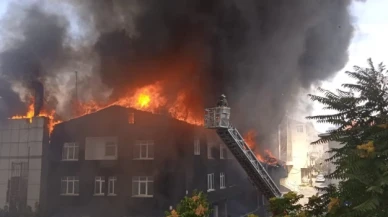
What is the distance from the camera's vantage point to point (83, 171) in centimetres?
2134

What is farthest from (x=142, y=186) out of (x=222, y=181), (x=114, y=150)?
(x=222, y=181)

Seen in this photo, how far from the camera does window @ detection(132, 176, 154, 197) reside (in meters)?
19.9

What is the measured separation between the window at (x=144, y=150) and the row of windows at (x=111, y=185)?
1.16 m

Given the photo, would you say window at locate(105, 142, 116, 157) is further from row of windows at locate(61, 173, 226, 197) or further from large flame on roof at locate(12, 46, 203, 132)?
large flame on roof at locate(12, 46, 203, 132)

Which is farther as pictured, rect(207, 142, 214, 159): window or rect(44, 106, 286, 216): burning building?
rect(207, 142, 214, 159): window

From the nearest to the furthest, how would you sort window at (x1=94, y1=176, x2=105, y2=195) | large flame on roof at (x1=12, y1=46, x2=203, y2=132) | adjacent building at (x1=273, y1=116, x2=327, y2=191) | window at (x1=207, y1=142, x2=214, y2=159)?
window at (x1=94, y1=176, x2=105, y2=195) < window at (x1=207, y1=142, x2=214, y2=159) < large flame on roof at (x1=12, y1=46, x2=203, y2=132) < adjacent building at (x1=273, y1=116, x2=327, y2=191)

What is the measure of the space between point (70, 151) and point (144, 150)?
517 centimetres

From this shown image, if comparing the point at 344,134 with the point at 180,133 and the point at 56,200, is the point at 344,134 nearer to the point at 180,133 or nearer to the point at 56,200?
the point at 180,133

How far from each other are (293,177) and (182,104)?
27369 mm

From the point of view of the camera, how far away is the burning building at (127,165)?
1967 centimetres

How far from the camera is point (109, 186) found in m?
20.9

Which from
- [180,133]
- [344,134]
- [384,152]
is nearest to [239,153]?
[180,133]

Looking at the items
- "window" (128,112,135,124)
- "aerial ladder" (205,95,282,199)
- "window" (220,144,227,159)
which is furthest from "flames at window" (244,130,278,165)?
"window" (128,112,135,124)

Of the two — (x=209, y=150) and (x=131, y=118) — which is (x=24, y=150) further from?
(x=209, y=150)
